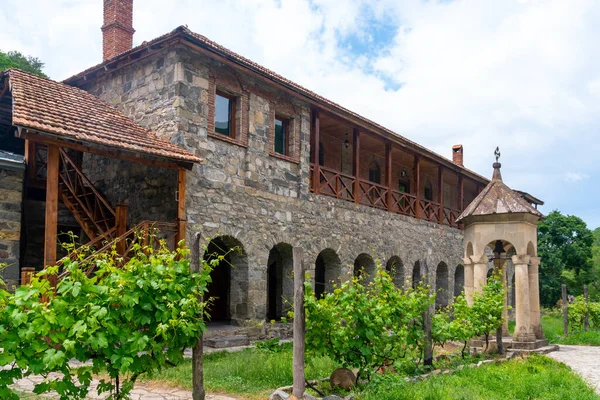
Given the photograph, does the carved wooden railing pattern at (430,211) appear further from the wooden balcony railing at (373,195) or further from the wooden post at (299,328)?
the wooden post at (299,328)

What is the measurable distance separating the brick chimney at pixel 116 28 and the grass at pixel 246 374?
28.1 feet

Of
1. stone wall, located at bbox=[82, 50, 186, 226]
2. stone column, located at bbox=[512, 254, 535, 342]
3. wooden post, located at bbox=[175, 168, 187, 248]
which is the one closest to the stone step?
wooden post, located at bbox=[175, 168, 187, 248]

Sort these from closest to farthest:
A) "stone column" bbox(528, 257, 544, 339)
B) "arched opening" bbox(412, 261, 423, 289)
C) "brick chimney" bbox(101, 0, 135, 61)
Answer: "stone column" bbox(528, 257, 544, 339), "brick chimney" bbox(101, 0, 135, 61), "arched opening" bbox(412, 261, 423, 289)

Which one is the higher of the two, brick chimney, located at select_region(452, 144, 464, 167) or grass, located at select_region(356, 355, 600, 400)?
brick chimney, located at select_region(452, 144, 464, 167)

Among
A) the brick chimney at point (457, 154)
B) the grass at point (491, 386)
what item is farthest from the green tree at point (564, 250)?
the grass at point (491, 386)

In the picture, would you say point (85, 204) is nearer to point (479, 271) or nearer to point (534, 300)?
point (479, 271)

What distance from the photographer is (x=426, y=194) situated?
23.9 meters

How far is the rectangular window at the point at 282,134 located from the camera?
1374 centimetres

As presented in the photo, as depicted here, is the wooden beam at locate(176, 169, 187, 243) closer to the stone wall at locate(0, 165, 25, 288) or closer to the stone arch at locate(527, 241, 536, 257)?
the stone wall at locate(0, 165, 25, 288)

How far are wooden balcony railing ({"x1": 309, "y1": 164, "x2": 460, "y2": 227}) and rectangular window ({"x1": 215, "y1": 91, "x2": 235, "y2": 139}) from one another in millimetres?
2751

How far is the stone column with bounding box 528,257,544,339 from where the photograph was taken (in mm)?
11391

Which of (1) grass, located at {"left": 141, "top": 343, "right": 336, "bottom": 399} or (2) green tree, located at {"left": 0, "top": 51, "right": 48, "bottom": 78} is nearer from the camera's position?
(1) grass, located at {"left": 141, "top": 343, "right": 336, "bottom": 399}

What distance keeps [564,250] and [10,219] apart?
30.1 meters

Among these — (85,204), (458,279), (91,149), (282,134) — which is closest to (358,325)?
(91,149)
